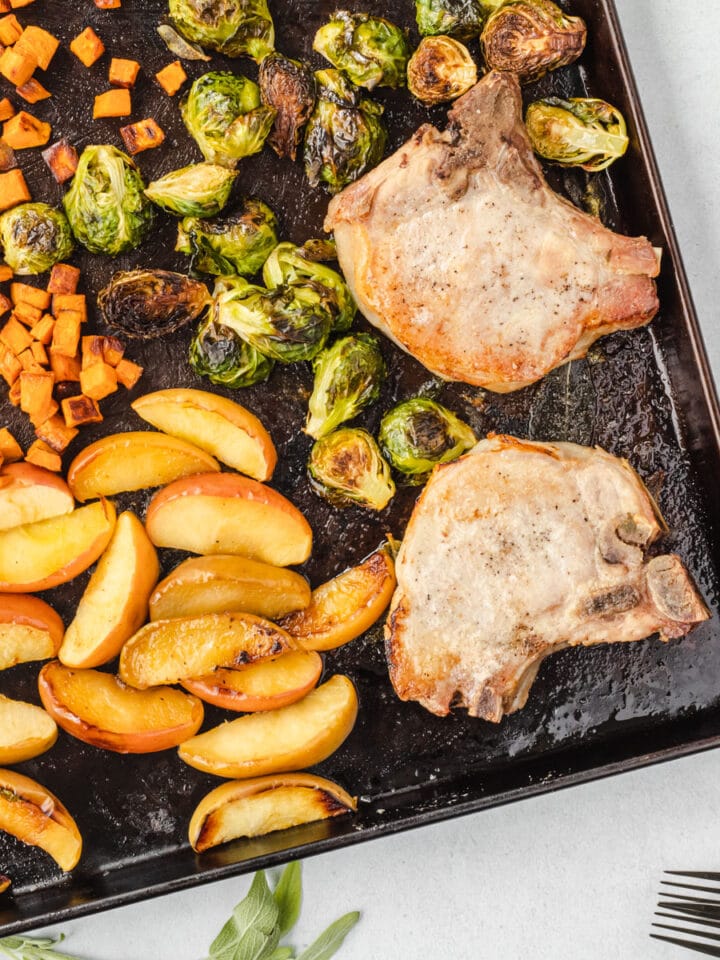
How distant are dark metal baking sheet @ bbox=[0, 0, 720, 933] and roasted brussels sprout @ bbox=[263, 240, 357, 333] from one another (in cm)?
19

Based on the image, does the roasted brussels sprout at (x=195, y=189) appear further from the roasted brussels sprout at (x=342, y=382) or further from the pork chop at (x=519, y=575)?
the pork chop at (x=519, y=575)

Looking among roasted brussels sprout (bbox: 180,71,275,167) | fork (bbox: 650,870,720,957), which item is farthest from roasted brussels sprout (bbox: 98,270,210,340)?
fork (bbox: 650,870,720,957)

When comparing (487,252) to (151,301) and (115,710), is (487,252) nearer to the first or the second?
(151,301)

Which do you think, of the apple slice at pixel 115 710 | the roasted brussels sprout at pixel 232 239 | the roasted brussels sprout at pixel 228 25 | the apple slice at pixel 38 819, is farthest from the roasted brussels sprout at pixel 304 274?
the apple slice at pixel 38 819

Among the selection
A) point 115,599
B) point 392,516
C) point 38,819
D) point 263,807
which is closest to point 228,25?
point 392,516

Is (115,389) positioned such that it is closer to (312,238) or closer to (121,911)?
(312,238)

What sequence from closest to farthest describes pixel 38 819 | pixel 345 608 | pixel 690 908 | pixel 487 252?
pixel 487 252, pixel 38 819, pixel 345 608, pixel 690 908

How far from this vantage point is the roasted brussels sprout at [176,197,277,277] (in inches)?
148

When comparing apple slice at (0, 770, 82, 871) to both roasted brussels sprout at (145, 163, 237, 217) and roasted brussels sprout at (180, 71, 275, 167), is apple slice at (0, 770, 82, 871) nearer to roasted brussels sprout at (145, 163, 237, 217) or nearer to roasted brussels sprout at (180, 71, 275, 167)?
roasted brussels sprout at (145, 163, 237, 217)

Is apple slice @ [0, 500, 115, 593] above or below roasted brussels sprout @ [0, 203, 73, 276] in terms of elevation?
below

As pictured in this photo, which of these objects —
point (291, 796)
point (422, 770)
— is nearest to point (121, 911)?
point (291, 796)

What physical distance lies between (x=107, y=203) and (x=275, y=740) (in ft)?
7.86

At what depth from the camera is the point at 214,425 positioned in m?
3.77

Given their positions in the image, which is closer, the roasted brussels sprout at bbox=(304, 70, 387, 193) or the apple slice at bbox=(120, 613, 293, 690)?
the apple slice at bbox=(120, 613, 293, 690)
